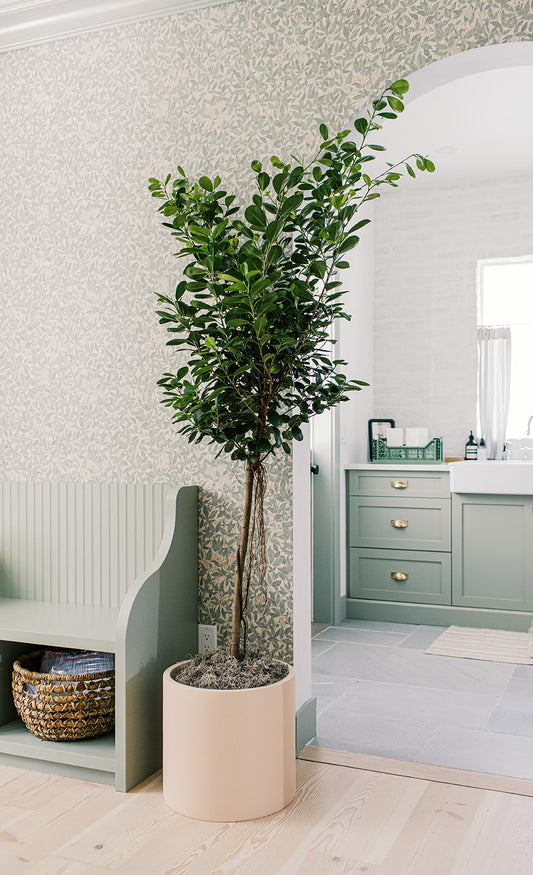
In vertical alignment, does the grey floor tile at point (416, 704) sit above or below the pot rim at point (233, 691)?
below

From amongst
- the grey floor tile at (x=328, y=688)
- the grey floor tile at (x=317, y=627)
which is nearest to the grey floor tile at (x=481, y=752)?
the grey floor tile at (x=328, y=688)

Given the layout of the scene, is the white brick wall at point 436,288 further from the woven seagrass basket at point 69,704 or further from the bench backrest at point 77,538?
the woven seagrass basket at point 69,704

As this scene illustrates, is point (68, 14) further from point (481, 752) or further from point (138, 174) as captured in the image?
point (481, 752)

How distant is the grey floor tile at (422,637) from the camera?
13.5 ft

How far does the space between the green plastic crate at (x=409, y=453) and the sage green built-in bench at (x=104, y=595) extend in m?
2.45

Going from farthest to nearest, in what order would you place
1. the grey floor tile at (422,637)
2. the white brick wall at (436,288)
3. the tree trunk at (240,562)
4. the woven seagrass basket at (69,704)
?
the white brick wall at (436,288), the grey floor tile at (422,637), the woven seagrass basket at (69,704), the tree trunk at (240,562)

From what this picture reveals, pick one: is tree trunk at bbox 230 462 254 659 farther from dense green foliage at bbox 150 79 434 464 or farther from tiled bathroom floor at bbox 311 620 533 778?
tiled bathroom floor at bbox 311 620 533 778

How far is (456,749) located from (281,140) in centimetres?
216

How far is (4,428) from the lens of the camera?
309 centimetres

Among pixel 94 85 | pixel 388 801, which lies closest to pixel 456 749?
pixel 388 801

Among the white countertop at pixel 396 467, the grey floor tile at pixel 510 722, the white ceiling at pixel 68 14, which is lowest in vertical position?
the grey floor tile at pixel 510 722

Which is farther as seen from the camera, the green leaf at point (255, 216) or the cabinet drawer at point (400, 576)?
the cabinet drawer at point (400, 576)

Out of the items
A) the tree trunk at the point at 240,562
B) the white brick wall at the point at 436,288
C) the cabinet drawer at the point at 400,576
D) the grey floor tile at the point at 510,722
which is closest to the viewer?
the tree trunk at the point at 240,562

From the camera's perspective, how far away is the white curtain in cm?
496
